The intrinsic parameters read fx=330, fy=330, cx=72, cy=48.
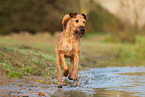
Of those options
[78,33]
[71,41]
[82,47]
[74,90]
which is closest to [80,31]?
[78,33]

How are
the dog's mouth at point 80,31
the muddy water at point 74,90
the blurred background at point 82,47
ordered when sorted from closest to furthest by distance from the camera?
the muddy water at point 74,90, the dog's mouth at point 80,31, the blurred background at point 82,47

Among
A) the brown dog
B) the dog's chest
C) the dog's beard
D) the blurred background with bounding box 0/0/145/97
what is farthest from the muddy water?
the dog's beard

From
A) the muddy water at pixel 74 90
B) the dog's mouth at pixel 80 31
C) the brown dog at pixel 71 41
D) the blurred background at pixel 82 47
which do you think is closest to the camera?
the muddy water at pixel 74 90

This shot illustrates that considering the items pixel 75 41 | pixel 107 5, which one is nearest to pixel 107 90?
pixel 75 41

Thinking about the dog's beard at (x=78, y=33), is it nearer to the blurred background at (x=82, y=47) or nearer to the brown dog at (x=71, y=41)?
the brown dog at (x=71, y=41)

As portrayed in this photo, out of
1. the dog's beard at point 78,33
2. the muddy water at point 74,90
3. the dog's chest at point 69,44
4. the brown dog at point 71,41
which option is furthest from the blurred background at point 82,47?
the dog's beard at point 78,33

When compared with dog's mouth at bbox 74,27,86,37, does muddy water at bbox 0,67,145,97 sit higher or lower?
lower

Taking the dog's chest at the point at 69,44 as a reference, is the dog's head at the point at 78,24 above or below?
above

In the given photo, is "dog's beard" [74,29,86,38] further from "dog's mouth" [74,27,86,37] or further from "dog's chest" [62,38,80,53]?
"dog's chest" [62,38,80,53]

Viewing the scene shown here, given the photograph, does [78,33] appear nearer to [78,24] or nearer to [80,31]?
[80,31]

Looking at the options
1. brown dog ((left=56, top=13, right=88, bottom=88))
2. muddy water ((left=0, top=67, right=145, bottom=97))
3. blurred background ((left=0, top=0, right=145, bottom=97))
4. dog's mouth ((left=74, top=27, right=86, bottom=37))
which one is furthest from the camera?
blurred background ((left=0, top=0, right=145, bottom=97))

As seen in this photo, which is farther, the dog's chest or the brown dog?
the dog's chest

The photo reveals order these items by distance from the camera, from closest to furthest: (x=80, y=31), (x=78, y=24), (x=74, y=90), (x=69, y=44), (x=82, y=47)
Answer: (x=74, y=90) < (x=80, y=31) < (x=78, y=24) < (x=69, y=44) < (x=82, y=47)

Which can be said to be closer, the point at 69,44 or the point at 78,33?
the point at 78,33
